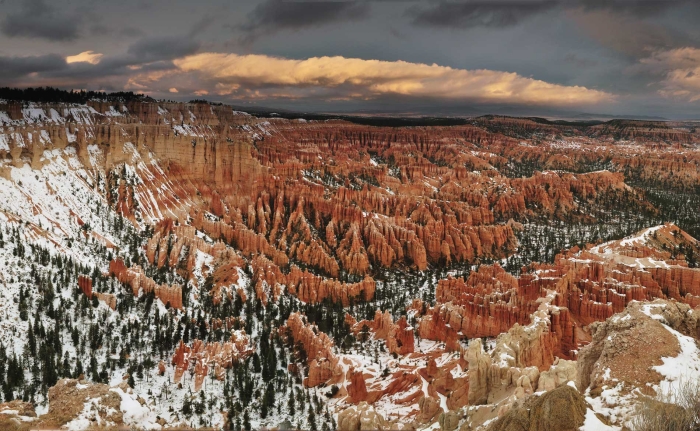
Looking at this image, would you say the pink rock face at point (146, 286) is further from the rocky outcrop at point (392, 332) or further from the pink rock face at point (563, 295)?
the pink rock face at point (563, 295)

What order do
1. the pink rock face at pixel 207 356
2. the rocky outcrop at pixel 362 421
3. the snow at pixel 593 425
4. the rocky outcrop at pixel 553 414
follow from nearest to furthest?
the snow at pixel 593 425, the rocky outcrop at pixel 553 414, the rocky outcrop at pixel 362 421, the pink rock face at pixel 207 356

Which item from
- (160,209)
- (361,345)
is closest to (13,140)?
(160,209)

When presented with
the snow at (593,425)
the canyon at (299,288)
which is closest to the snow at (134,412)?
the canyon at (299,288)

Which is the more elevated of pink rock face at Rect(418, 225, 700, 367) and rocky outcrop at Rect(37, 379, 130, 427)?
rocky outcrop at Rect(37, 379, 130, 427)

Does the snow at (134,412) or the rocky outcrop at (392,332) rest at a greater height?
the snow at (134,412)

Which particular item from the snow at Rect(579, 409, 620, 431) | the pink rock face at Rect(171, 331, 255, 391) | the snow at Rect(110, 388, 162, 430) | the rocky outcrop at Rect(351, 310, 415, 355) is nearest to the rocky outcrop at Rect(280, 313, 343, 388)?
the pink rock face at Rect(171, 331, 255, 391)

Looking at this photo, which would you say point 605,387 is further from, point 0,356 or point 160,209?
point 160,209

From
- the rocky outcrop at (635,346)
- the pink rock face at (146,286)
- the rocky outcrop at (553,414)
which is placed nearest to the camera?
the rocky outcrop at (553,414)

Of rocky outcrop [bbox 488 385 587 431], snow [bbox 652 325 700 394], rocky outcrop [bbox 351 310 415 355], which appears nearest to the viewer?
rocky outcrop [bbox 488 385 587 431]

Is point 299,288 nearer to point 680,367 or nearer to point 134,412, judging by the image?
point 134,412

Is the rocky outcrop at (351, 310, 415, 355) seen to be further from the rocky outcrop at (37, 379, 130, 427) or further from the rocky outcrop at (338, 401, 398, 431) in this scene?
the rocky outcrop at (37, 379, 130, 427)

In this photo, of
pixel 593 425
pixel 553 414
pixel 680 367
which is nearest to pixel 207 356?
pixel 553 414
